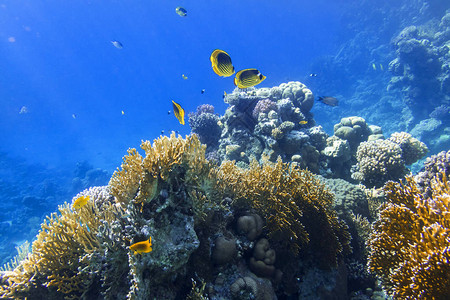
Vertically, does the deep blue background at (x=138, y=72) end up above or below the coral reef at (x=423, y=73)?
above

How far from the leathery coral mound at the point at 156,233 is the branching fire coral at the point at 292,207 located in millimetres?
18

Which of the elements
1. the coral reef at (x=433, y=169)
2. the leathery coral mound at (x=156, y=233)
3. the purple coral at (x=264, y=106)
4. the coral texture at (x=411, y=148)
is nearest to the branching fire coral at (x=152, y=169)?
the leathery coral mound at (x=156, y=233)

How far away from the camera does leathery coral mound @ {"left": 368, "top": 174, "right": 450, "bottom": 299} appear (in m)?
2.15

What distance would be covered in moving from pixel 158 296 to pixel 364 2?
73216 millimetres

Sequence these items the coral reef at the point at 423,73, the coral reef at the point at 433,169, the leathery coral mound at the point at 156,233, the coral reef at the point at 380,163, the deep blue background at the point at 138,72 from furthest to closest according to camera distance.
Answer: the deep blue background at the point at 138,72 → the coral reef at the point at 423,73 → the coral reef at the point at 380,163 → the coral reef at the point at 433,169 → the leathery coral mound at the point at 156,233

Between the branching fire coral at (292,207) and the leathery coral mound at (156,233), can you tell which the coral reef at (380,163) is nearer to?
the branching fire coral at (292,207)

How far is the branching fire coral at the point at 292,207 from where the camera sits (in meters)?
3.47

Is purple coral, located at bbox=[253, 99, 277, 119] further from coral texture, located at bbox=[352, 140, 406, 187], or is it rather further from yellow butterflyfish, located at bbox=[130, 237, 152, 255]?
yellow butterflyfish, located at bbox=[130, 237, 152, 255]

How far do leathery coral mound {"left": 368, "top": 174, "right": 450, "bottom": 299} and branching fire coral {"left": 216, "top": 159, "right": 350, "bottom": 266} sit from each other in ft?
2.30

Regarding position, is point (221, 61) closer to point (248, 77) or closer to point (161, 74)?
point (248, 77)

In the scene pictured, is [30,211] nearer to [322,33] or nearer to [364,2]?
[364,2]

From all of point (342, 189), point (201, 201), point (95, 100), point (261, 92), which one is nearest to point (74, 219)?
point (201, 201)

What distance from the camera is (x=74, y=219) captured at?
282 centimetres

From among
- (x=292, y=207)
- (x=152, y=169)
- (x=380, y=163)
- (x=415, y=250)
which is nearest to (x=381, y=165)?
(x=380, y=163)
